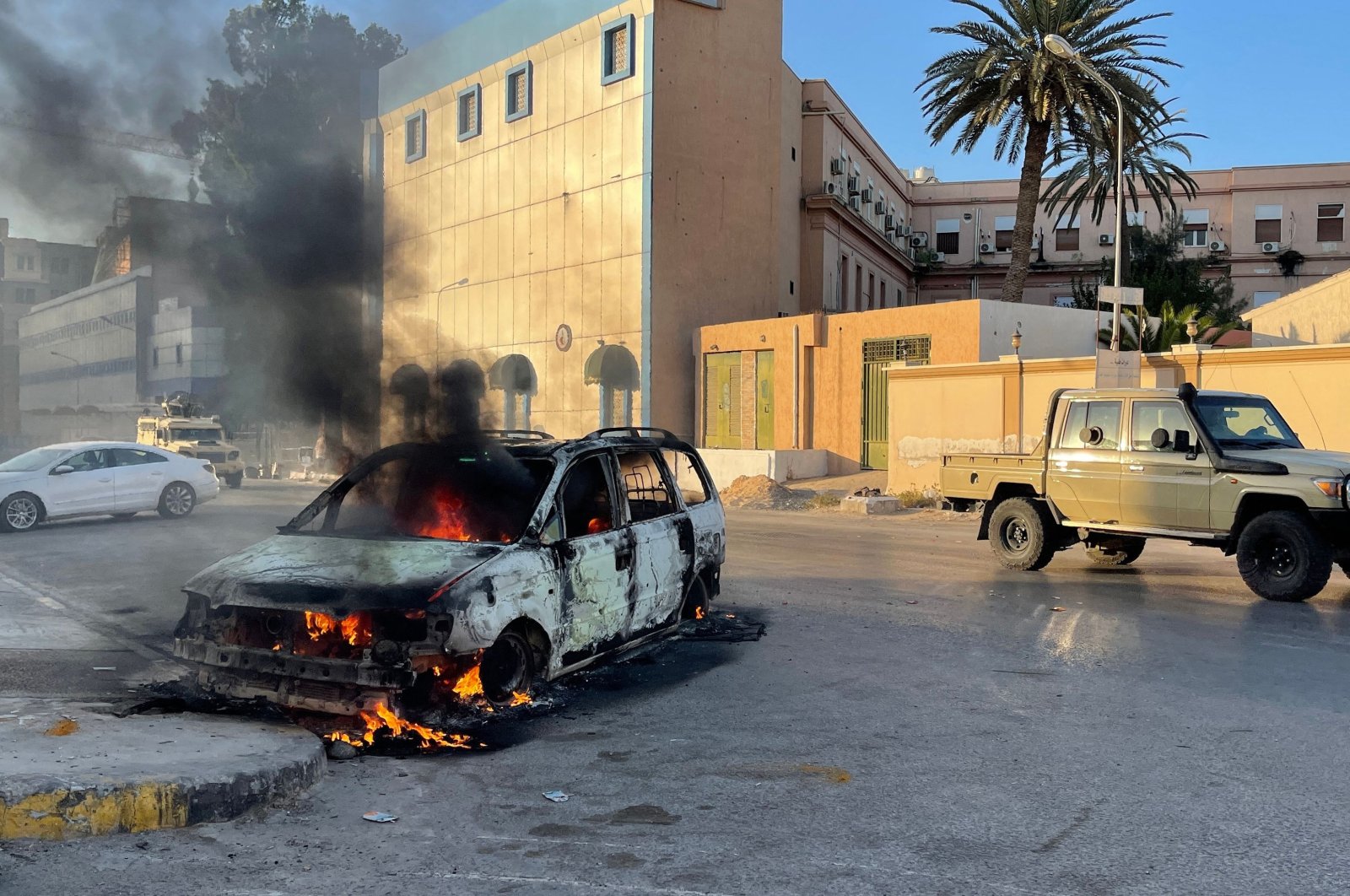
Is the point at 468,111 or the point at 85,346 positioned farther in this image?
the point at 85,346

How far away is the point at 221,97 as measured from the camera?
8.80 meters

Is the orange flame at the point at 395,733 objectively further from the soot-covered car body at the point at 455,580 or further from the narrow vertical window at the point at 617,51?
the narrow vertical window at the point at 617,51

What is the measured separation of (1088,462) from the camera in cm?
1090

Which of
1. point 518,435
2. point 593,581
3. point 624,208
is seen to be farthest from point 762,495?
point 593,581

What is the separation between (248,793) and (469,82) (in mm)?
12736

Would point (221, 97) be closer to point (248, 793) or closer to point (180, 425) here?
point (248, 793)

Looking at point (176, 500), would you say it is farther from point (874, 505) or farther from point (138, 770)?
point (138, 770)

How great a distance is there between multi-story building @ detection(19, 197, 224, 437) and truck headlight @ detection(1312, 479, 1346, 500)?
1021cm

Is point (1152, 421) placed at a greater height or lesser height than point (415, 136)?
lesser

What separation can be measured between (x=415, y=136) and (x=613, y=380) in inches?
851

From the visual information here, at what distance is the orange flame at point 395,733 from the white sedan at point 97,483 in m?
12.8

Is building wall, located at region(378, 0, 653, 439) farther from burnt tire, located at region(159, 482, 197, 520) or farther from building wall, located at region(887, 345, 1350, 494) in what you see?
building wall, located at region(887, 345, 1350, 494)

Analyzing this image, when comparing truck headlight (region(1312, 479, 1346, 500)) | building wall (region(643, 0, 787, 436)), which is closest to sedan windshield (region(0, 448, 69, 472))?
truck headlight (region(1312, 479, 1346, 500))

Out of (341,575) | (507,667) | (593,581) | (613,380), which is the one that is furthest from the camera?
(613,380)
